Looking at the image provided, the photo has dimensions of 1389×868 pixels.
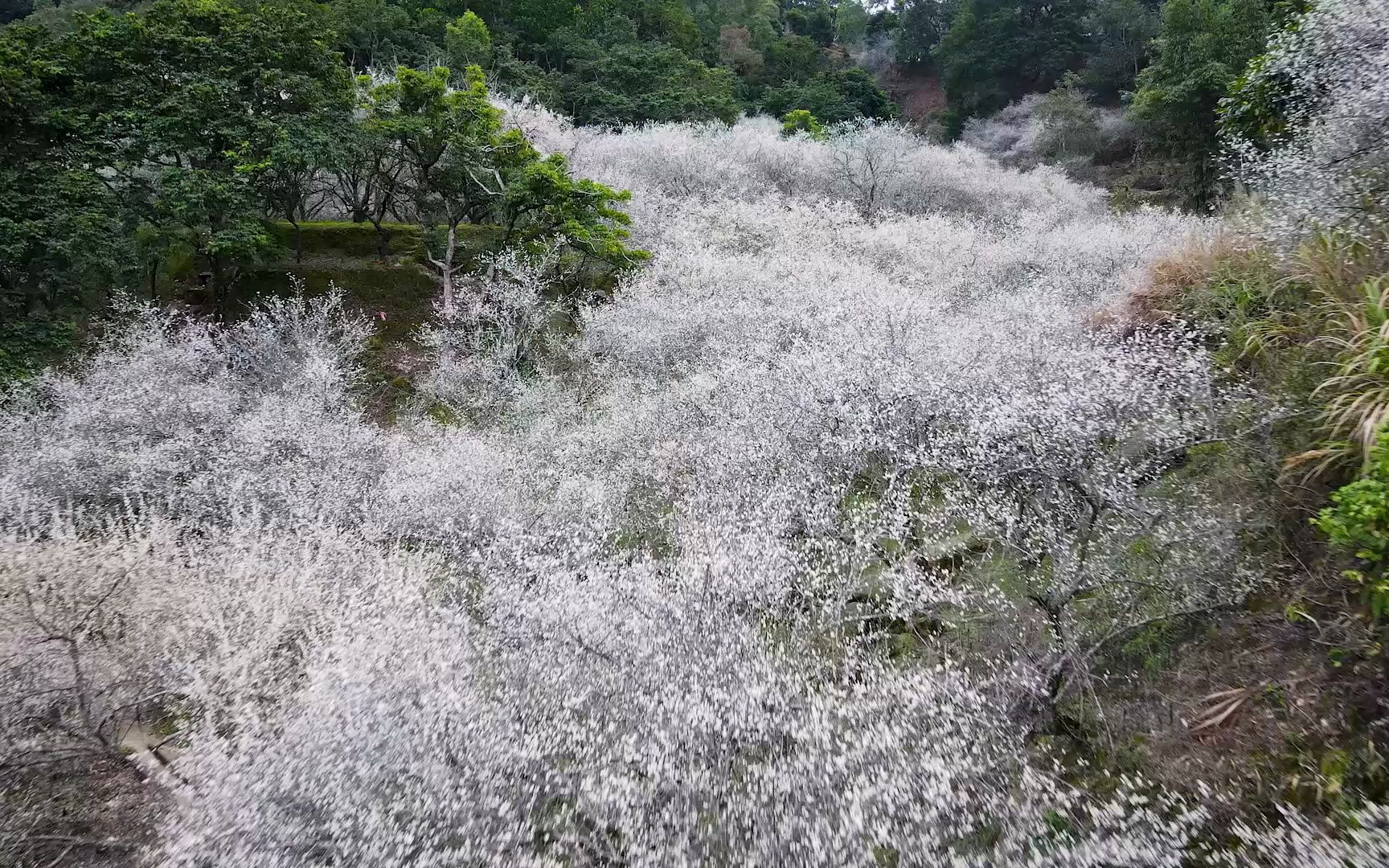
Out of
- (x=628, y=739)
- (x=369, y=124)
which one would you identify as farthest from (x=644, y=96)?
(x=628, y=739)

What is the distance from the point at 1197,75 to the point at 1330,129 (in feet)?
50.7

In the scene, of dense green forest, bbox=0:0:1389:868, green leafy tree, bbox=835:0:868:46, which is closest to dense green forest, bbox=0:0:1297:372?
dense green forest, bbox=0:0:1389:868

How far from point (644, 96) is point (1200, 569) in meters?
31.5

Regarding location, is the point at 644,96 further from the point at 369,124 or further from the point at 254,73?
the point at 254,73

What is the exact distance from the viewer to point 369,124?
1945cm

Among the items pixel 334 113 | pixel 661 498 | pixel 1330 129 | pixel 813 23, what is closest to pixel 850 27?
pixel 813 23

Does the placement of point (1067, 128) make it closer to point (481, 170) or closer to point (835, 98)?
point (835, 98)

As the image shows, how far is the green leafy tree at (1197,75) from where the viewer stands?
2048cm

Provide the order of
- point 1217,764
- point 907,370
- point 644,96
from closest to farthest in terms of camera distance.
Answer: point 1217,764, point 907,370, point 644,96

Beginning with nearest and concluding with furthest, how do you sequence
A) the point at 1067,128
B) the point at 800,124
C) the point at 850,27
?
the point at 1067,128 < the point at 800,124 < the point at 850,27

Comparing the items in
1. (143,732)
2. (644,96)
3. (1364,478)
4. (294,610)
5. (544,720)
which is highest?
(644,96)

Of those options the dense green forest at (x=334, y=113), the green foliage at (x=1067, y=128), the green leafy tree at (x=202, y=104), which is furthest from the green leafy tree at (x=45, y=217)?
the green foliage at (x=1067, y=128)

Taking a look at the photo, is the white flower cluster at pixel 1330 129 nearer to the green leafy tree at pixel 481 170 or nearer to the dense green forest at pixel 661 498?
the dense green forest at pixel 661 498

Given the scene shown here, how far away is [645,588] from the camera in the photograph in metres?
7.63
